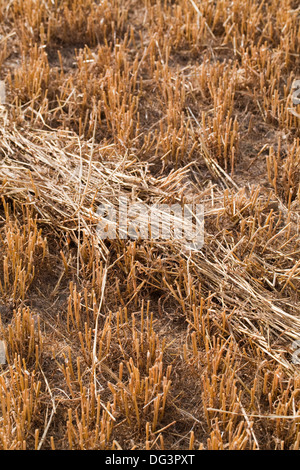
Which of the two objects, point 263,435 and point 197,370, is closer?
point 263,435

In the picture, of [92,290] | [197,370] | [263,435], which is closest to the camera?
[263,435]

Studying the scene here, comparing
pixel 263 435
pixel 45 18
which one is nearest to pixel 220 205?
pixel 263 435

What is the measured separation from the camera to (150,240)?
3010 millimetres

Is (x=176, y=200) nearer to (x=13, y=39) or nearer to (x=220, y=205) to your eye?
(x=220, y=205)

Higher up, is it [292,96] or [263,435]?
[292,96]

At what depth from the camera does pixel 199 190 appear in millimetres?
A: 3365

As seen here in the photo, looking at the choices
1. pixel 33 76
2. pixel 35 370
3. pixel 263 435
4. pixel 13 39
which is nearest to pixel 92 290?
pixel 35 370

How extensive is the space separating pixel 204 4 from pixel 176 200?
1.87m

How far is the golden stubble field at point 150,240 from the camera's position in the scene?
242 cm

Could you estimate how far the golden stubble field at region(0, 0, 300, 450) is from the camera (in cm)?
242

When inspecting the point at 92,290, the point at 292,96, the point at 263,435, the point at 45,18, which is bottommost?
the point at 263,435

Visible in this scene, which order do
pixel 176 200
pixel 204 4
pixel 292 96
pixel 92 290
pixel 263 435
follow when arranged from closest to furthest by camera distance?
pixel 263 435
pixel 92 290
pixel 176 200
pixel 292 96
pixel 204 4

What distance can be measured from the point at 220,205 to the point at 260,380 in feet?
3.40

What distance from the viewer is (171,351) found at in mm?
2672
